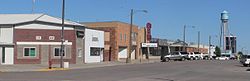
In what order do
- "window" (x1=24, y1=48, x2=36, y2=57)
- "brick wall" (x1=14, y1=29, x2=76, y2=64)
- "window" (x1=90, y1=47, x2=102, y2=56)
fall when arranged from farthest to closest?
"window" (x1=90, y1=47, x2=102, y2=56) < "window" (x1=24, y1=48, x2=36, y2=57) < "brick wall" (x1=14, y1=29, x2=76, y2=64)

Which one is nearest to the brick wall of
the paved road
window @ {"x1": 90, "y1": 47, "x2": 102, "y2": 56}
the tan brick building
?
window @ {"x1": 90, "y1": 47, "x2": 102, "y2": 56}

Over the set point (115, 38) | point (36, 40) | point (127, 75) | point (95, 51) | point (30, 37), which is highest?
point (115, 38)

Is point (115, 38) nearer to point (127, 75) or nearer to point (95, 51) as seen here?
point (95, 51)

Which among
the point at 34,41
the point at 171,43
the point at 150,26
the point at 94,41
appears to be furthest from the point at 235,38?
the point at 34,41

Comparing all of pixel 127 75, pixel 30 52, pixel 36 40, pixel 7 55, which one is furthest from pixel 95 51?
pixel 127 75

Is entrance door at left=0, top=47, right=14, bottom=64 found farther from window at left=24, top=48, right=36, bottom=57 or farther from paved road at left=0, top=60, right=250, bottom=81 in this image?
paved road at left=0, top=60, right=250, bottom=81

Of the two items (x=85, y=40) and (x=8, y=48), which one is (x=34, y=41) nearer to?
(x=8, y=48)

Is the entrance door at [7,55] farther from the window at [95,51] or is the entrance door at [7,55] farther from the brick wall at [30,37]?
the window at [95,51]

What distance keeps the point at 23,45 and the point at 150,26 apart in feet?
146

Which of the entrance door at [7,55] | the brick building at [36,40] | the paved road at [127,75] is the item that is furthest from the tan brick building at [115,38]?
the paved road at [127,75]

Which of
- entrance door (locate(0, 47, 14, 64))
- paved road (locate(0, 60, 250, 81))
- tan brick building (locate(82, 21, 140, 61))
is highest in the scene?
tan brick building (locate(82, 21, 140, 61))

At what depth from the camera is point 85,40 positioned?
6400cm

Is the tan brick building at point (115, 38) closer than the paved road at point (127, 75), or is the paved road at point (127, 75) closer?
the paved road at point (127, 75)

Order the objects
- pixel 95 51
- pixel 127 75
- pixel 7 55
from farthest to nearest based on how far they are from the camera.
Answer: pixel 95 51 → pixel 7 55 → pixel 127 75
